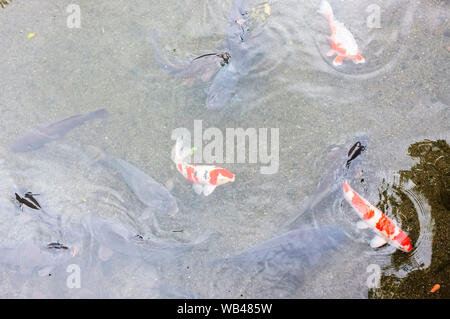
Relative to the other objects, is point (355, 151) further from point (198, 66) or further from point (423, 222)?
point (198, 66)

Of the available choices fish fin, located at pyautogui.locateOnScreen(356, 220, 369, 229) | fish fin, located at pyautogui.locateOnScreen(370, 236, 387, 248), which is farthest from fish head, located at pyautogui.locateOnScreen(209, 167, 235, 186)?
fish fin, located at pyautogui.locateOnScreen(370, 236, 387, 248)

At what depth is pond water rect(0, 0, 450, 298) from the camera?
13.9 ft

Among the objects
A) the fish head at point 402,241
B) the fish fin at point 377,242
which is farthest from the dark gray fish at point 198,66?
the fish head at point 402,241

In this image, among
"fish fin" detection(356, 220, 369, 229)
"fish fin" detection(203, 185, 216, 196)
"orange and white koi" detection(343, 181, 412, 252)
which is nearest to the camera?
"orange and white koi" detection(343, 181, 412, 252)

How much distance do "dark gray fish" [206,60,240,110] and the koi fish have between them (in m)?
0.61

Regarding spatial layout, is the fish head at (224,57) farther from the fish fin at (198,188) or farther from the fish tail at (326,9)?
the fish fin at (198,188)

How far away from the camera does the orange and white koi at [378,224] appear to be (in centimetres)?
409

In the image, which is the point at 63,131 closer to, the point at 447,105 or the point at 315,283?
the point at 315,283

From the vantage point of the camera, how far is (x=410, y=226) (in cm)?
421

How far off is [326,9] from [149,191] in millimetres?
2835

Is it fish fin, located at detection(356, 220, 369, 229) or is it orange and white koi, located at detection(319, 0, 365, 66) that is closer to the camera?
fish fin, located at detection(356, 220, 369, 229)

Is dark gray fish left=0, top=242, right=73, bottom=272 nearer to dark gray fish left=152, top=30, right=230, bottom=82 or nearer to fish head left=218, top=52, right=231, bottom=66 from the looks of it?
dark gray fish left=152, top=30, right=230, bottom=82
